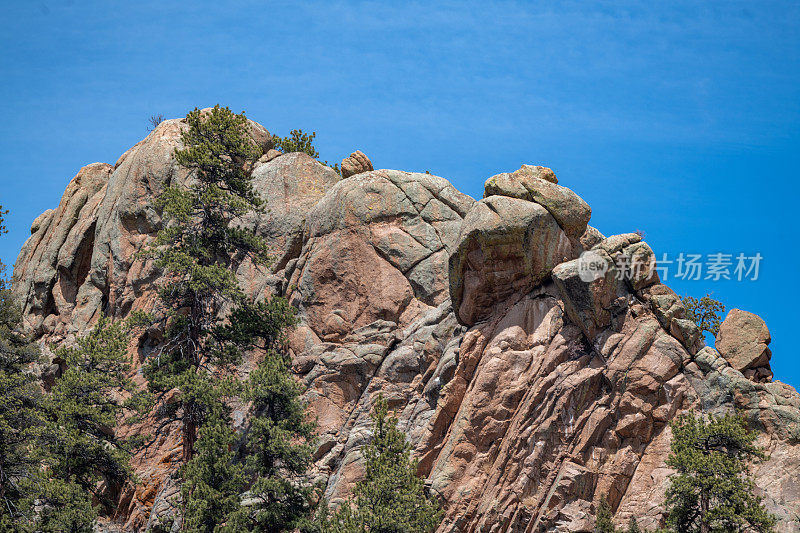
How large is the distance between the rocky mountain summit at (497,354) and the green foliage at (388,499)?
1761 mm

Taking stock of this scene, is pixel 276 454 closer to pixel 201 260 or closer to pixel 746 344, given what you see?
pixel 201 260

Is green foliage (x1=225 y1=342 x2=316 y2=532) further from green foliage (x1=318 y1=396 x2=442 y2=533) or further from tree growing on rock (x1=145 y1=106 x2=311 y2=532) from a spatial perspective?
green foliage (x1=318 y1=396 x2=442 y2=533)

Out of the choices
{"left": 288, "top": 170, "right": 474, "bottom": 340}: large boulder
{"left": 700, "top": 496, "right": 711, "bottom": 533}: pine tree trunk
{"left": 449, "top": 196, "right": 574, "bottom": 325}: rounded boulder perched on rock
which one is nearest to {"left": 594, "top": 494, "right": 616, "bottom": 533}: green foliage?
{"left": 700, "top": 496, "right": 711, "bottom": 533}: pine tree trunk

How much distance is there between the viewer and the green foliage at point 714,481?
3306 cm

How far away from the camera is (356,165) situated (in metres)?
57.3

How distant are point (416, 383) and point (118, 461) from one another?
15.8 m

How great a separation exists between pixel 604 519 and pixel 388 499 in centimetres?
926

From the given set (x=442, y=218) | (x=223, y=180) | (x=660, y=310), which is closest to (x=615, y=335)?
(x=660, y=310)

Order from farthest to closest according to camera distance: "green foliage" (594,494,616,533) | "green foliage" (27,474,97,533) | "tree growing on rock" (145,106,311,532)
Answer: "green foliage" (27,474,97,533)
"tree growing on rock" (145,106,311,532)
"green foliage" (594,494,616,533)

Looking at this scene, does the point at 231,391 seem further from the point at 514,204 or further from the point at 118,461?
the point at 514,204

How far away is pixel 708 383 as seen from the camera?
3825cm

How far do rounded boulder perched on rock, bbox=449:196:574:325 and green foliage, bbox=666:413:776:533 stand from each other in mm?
10656

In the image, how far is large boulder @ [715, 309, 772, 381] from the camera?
3912 centimetres

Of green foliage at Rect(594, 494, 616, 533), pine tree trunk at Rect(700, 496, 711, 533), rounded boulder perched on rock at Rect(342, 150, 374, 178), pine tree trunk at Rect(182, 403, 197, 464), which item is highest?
rounded boulder perched on rock at Rect(342, 150, 374, 178)
